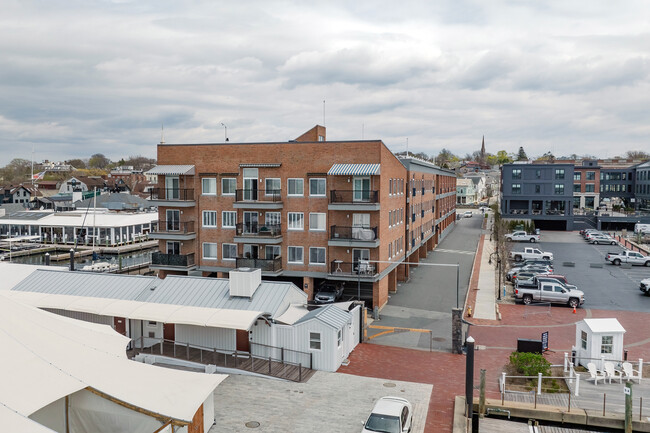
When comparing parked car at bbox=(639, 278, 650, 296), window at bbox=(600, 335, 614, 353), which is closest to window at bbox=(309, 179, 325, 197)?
window at bbox=(600, 335, 614, 353)

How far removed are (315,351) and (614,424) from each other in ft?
40.9

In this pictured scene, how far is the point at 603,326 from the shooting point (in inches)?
926

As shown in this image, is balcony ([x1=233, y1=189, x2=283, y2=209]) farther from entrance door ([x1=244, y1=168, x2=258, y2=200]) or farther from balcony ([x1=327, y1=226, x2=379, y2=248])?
balcony ([x1=327, y1=226, x2=379, y2=248])

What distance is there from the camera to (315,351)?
24.4 m

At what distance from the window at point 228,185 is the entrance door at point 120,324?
14.4 metres

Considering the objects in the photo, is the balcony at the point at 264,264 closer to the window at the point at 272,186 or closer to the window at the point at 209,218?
the window at the point at 209,218

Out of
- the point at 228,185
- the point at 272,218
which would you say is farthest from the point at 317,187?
the point at 228,185

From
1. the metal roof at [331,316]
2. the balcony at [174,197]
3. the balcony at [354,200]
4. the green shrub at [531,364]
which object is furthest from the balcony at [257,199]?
the green shrub at [531,364]

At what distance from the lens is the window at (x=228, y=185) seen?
39.3 m

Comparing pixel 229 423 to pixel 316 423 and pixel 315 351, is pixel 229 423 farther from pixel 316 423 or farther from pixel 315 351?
pixel 315 351

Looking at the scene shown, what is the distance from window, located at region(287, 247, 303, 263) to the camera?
1475 inches

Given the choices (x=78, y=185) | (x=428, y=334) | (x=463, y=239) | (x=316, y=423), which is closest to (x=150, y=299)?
(x=316, y=423)

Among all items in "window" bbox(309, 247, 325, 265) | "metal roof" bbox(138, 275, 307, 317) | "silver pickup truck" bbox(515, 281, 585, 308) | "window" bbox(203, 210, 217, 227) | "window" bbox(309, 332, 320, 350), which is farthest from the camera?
"window" bbox(203, 210, 217, 227)

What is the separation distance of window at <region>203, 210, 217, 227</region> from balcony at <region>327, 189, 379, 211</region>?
32.0 ft
